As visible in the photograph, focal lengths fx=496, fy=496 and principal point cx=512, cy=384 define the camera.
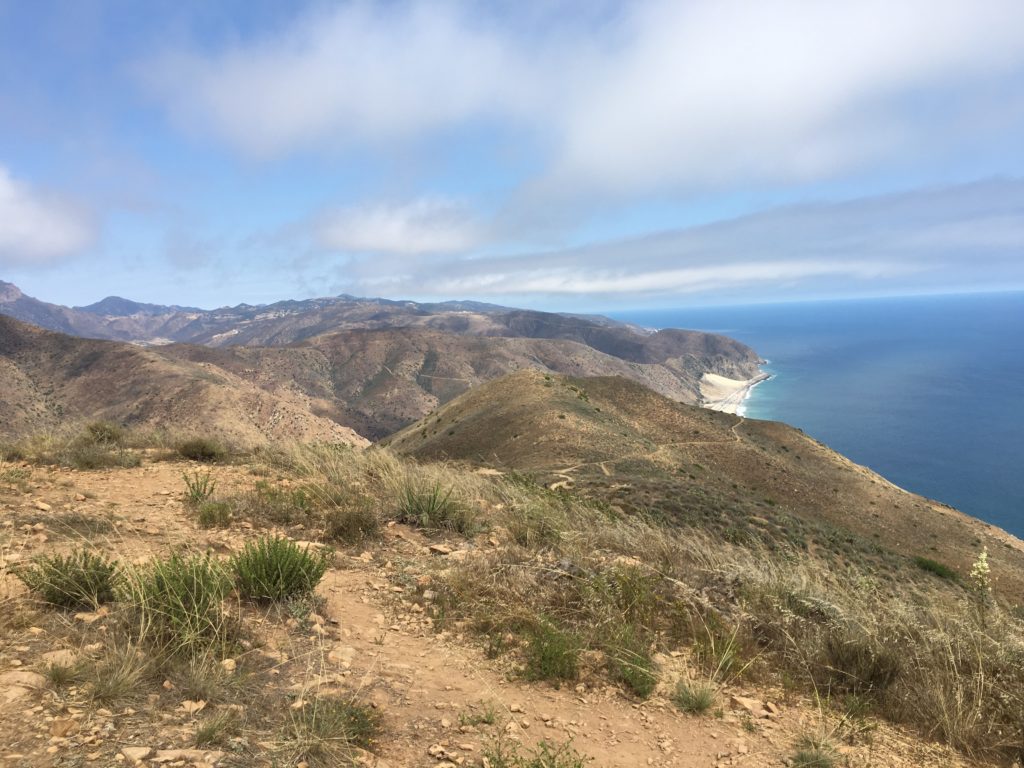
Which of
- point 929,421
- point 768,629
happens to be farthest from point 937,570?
point 929,421

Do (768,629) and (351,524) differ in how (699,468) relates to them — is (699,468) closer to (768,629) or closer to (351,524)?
(768,629)

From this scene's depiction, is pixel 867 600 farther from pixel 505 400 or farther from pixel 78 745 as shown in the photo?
pixel 505 400

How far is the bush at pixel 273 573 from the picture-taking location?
4.05m

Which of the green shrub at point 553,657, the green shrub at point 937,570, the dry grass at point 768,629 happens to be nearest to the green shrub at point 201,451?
the dry grass at point 768,629

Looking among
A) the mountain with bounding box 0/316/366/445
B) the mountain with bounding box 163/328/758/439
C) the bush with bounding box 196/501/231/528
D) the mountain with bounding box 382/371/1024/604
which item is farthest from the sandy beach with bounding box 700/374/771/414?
the bush with bounding box 196/501/231/528

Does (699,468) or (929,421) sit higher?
(699,468)

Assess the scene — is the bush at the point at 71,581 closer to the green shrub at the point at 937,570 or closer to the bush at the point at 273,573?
the bush at the point at 273,573

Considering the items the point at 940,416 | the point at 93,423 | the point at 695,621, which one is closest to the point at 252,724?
the point at 695,621

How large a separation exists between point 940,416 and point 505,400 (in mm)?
128786

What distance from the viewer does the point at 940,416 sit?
119m

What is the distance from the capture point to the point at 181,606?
3234 mm

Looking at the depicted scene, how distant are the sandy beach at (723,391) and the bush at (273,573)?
158122 millimetres

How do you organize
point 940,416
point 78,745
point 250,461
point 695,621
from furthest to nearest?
1. point 940,416
2. point 250,461
3. point 695,621
4. point 78,745

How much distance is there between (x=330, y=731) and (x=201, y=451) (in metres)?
8.51
